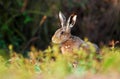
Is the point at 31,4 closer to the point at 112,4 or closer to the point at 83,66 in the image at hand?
the point at 112,4

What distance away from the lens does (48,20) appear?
16.8 metres

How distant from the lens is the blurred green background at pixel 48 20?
53.7ft

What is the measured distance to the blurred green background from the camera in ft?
53.7

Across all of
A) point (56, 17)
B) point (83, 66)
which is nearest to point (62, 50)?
point (83, 66)

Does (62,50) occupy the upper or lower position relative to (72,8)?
lower

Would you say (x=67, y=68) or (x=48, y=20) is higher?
(x=48, y=20)

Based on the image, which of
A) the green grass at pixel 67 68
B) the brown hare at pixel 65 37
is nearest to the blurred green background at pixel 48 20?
the brown hare at pixel 65 37

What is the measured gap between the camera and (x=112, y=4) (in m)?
17.0

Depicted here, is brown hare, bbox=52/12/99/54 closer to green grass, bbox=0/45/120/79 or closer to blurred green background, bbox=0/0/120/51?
green grass, bbox=0/45/120/79

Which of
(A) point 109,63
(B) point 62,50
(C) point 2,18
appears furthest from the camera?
(C) point 2,18

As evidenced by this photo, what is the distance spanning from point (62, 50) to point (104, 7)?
28.8 ft

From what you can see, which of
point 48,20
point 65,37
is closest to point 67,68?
point 65,37

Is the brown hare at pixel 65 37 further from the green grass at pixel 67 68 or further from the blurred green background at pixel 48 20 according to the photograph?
the blurred green background at pixel 48 20

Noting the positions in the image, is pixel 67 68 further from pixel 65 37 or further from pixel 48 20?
pixel 48 20
